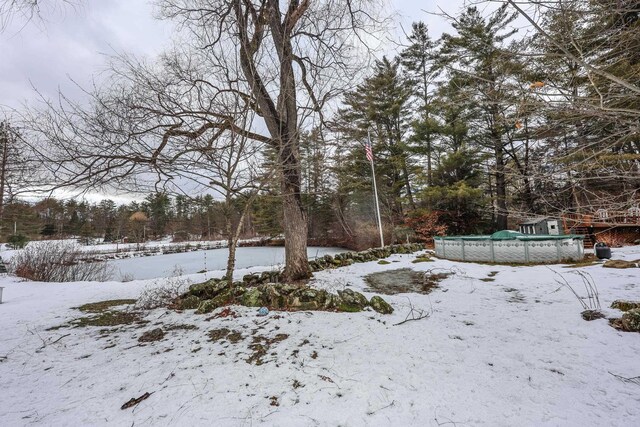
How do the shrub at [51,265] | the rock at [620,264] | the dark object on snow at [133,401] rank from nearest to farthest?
the dark object on snow at [133,401], the rock at [620,264], the shrub at [51,265]

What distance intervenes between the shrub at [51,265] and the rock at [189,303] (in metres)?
8.15

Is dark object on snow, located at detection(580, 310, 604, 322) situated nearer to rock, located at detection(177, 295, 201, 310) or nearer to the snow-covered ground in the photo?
the snow-covered ground

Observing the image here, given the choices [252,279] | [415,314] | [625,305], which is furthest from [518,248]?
[252,279]

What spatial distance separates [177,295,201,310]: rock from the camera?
3.89 metres

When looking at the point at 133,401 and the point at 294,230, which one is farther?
the point at 294,230

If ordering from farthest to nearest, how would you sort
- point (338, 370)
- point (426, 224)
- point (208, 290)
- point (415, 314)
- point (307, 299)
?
point (426, 224), point (208, 290), point (307, 299), point (415, 314), point (338, 370)

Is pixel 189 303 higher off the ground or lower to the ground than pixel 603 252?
lower

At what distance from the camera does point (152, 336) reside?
289 centimetres

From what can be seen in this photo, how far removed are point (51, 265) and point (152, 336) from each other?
9.38 m

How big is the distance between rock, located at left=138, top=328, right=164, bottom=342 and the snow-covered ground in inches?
3.4

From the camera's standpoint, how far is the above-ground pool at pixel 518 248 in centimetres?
678

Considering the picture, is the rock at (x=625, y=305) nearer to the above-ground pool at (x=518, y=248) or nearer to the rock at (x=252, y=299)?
the above-ground pool at (x=518, y=248)

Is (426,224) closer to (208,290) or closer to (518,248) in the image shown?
(518,248)

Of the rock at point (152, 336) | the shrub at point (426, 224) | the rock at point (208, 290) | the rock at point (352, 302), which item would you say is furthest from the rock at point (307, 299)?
the shrub at point (426, 224)
